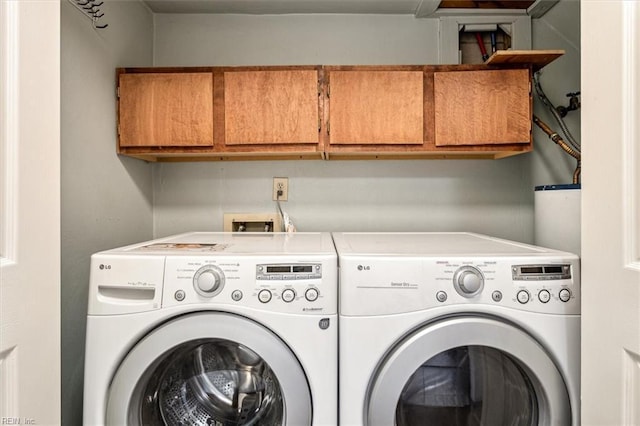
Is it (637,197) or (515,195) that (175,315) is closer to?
(637,197)

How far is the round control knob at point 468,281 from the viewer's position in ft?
2.92

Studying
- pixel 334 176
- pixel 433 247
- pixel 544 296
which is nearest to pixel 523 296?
pixel 544 296

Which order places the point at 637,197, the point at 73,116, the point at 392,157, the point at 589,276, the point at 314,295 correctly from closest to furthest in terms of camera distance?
the point at 637,197, the point at 589,276, the point at 314,295, the point at 73,116, the point at 392,157

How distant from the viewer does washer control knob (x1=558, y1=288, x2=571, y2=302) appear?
896 mm

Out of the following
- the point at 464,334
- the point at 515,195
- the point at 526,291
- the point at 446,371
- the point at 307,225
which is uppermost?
the point at 515,195

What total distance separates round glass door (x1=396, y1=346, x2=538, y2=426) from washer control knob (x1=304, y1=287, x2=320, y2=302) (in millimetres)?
341

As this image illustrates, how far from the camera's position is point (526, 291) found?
2.95 feet

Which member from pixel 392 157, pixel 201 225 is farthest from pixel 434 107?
pixel 201 225

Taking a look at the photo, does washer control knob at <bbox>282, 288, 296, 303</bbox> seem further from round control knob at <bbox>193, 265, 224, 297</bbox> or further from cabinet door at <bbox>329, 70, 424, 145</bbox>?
cabinet door at <bbox>329, 70, 424, 145</bbox>

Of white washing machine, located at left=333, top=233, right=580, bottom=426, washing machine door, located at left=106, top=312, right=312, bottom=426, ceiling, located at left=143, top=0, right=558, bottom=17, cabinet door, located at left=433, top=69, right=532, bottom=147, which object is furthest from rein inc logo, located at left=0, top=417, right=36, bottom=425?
ceiling, located at left=143, top=0, right=558, bottom=17

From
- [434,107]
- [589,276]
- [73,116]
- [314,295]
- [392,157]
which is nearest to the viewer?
[589,276]

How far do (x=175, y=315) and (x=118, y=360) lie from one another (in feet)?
0.60

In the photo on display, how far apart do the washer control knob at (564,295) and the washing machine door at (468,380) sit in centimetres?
13

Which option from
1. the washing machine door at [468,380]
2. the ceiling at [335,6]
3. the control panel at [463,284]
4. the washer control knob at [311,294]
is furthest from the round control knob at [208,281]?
the ceiling at [335,6]
